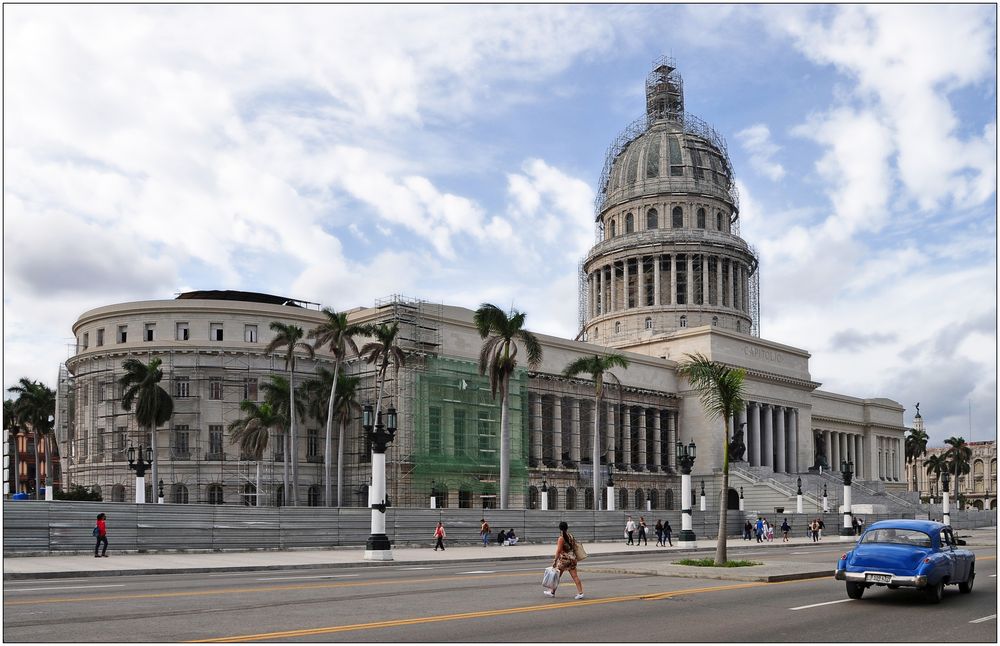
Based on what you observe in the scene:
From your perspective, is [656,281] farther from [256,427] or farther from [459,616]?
[459,616]

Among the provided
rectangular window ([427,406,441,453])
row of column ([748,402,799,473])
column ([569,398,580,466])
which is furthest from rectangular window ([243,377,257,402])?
row of column ([748,402,799,473])

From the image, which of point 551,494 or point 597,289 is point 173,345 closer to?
point 551,494

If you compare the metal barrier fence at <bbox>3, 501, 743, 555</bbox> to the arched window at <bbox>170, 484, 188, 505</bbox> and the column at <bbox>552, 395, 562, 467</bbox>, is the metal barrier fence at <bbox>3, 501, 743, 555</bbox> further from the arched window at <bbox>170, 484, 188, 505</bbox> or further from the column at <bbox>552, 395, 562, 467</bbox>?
→ the column at <bbox>552, 395, 562, 467</bbox>

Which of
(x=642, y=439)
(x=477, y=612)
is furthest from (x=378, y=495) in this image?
(x=642, y=439)

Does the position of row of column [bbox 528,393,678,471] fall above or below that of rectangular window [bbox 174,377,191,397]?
below

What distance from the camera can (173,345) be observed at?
76750 millimetres

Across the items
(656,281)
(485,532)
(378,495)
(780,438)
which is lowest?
(485,532)

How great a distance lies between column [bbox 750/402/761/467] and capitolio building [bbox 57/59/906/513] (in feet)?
0.48

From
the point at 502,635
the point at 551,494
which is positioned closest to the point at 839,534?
the point at 551,494

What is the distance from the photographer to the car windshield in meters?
20.4

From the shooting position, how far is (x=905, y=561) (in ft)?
63.9

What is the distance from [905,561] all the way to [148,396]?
5956 centimetres

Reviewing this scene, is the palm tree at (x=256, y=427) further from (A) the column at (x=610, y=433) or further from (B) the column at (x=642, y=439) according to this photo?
(B) the column at (x=642, y=439)

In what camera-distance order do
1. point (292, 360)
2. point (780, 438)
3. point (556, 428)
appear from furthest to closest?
point (780, 438) < point (556, 428) < point (292, 360)
